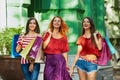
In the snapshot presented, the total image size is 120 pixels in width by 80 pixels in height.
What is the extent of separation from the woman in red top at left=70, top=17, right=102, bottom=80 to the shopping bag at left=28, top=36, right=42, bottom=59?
27.6 inches

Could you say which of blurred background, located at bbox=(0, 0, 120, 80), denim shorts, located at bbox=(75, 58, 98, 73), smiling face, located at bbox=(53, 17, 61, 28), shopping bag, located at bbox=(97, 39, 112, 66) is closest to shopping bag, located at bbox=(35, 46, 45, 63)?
smiling face, located at bbox=(53, 17, 61, 28)

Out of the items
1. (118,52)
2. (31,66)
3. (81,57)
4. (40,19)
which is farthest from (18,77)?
(40,19)

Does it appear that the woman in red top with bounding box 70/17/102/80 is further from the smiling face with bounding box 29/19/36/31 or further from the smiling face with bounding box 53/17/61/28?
the smiling face with bounding box 29/19/36/31

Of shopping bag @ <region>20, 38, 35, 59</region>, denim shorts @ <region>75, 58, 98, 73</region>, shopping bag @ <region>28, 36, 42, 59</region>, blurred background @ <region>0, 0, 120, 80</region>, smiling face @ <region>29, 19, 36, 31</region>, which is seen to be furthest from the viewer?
blurred background @ <region>0, 0, 120, 80</region>

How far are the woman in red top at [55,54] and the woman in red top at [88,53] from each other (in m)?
0.23

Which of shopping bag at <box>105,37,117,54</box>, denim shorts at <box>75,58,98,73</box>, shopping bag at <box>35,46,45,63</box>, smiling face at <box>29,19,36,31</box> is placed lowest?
denim shorts at <box>75,58,98,73</box>

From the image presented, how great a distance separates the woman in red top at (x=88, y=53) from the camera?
7.86 m

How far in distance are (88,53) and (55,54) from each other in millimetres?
589

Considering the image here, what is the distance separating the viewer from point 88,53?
796cm

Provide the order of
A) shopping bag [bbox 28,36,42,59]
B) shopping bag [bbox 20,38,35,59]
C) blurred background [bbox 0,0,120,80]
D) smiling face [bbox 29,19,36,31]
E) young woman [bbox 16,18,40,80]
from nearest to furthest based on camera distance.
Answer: shopping bag [bbox 28,36,42,59] < shopping bag [bbox 20,38,35,59] < young woman [bbox 16,18,40,80] < smiling face [bbox 29,19,36,31] < blurred background [bbox 0,0,120,80]

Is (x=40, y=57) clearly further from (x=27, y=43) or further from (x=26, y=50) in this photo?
(x=27, y=43)

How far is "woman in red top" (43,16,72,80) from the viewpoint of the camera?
7.93 m

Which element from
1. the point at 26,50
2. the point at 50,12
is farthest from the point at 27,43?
the point at 50,12

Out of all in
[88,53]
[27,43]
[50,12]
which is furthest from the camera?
[50,12]
